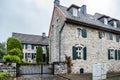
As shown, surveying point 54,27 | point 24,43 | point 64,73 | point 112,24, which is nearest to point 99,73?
point 64,73

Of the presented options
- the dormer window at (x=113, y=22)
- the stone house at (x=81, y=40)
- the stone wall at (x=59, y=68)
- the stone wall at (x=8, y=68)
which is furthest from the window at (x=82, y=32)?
the stone wall at (x=8, y=68)

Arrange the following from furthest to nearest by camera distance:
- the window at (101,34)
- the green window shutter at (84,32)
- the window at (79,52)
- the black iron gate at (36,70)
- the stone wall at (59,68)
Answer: the window at (101,34) < the green window shutter at (84,32) < the window at (79,52) < the black iron gate at (36,70) < the stone wall at (59,68)

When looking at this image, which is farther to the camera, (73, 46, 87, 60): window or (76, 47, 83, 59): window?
(76, 47, 83, 59): window

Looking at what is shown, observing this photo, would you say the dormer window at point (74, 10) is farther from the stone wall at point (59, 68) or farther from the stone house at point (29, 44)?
the stone house at point (29, 44)

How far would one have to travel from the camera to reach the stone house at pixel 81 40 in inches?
612

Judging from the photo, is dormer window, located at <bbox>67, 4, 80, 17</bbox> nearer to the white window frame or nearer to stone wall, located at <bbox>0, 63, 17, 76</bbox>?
the white window frame

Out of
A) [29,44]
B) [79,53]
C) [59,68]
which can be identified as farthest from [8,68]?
[29,44]

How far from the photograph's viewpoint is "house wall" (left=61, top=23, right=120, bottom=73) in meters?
15.4

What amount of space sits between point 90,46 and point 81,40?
1.50m

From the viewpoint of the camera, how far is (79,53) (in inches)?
632

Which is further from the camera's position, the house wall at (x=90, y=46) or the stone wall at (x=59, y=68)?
the house wall at (x=90, y=46)

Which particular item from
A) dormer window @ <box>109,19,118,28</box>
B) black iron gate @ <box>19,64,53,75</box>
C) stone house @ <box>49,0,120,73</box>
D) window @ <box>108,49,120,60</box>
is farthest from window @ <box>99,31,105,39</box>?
black iron gate @ <box>19,64,53,75</box>

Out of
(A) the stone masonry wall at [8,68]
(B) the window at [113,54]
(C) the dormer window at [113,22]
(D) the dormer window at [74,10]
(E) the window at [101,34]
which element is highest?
(D) the dormer window at [74,10]

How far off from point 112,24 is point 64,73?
454 inches
